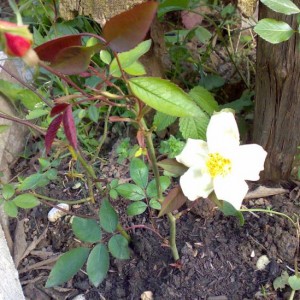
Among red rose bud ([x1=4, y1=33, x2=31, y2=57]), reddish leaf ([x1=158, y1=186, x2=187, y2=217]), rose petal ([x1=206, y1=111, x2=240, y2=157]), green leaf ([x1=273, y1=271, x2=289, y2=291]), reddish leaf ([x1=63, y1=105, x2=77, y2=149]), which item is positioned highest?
red rose bud ([x1=4, y1=33, x2=31, y2=57])

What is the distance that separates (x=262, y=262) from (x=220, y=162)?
53cm

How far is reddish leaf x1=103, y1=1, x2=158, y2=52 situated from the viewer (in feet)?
2.08

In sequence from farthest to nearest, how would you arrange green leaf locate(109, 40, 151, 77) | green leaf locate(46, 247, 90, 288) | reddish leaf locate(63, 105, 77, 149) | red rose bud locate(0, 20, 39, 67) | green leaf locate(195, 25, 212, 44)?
green leaf locate(195, 25, 212, 44)
green leaf locate(46, 247, 90, 288)
green leaf locate(109, 40, 151, 77)
reddish leaf locate(63, 105, 77, 149)
red rose bud locate(0, 20, 39, 67)

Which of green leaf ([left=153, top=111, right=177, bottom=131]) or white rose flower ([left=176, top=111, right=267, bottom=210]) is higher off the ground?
white rose flower ([left=176, top=111, right=267, bottom=210])

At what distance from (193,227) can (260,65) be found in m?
0.47

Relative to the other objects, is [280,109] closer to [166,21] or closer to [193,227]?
[193,227]

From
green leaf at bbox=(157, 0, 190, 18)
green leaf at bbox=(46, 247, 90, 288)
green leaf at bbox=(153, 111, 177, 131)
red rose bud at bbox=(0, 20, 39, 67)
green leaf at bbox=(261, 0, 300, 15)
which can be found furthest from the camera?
green leaf at bbox=(157, 0, 190, 18)

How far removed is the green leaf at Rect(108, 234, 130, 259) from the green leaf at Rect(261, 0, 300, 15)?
58 centimetres

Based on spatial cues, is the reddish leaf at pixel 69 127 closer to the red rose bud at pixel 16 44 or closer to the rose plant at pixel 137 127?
the rose plant at pixel 137 127

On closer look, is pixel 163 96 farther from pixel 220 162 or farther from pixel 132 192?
pixel 132 192

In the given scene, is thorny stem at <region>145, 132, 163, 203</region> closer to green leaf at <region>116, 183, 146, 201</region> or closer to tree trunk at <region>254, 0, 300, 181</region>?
green leaf at <region>116, 183, 146, 201</region>

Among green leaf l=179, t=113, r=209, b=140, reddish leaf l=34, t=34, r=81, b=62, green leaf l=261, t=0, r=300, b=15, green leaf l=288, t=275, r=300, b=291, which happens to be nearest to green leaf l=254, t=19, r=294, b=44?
green leaf l=261, t=0, r=300, b=15

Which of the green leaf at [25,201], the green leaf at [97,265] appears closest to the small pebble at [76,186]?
the green leaf at [25,201]

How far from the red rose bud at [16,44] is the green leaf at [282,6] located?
1.95 ft
